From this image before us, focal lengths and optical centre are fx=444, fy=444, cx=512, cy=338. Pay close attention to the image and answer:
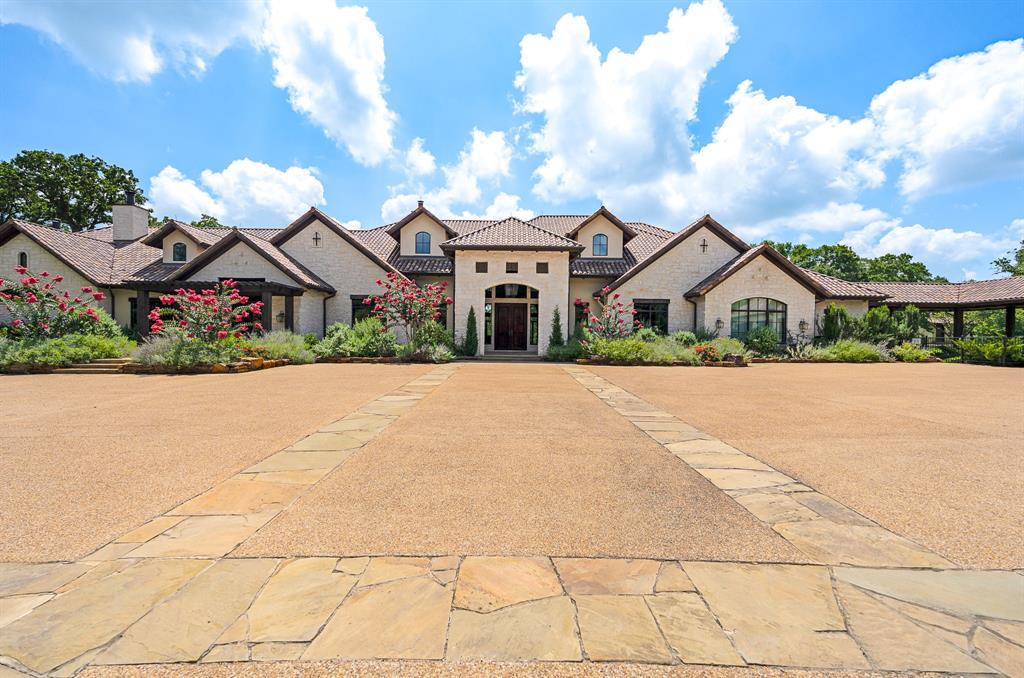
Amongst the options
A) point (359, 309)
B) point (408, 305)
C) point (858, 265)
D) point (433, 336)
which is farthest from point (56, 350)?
point (858, 265)

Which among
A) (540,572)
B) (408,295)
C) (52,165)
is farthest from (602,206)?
(52,165)

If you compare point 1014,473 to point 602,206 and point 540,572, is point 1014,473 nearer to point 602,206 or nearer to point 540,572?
point 540,572

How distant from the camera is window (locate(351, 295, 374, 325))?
20.8m

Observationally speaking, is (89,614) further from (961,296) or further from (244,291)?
(961,296)

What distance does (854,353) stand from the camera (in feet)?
60.3

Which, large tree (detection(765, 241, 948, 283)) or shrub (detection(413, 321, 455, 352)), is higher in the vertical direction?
large tree (detection(765, 241, 948, 283))

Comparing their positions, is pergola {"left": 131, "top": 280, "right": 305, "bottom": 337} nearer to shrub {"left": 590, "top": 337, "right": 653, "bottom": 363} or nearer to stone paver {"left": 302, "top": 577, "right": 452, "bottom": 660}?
shrub {"left": 590, "top": 337, "right": 653, "bottom": 363}

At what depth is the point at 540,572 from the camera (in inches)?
102

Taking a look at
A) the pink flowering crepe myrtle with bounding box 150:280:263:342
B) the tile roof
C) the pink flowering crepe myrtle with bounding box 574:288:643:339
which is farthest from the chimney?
the pink flowering crepe myrtle with bounding box 574:288:643:339

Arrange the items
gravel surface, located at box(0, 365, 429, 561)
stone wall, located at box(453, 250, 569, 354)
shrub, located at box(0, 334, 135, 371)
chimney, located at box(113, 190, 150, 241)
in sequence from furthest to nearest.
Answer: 1. chimney, located at box(113, 190, 150, 241)
2. stone wall, located at box(453, 250, 569, 354)
3. shrub, located at box(0, 334, 135, 371)
4. gravel surface, located at box(0, 365, 429, 561)

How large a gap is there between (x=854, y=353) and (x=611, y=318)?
32.8ft

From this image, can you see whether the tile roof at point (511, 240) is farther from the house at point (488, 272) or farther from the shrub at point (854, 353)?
the shrub at point (854, 353)

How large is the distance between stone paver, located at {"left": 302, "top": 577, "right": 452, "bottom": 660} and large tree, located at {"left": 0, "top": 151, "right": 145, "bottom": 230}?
47.2 m

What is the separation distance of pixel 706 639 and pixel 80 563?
11.6ft
